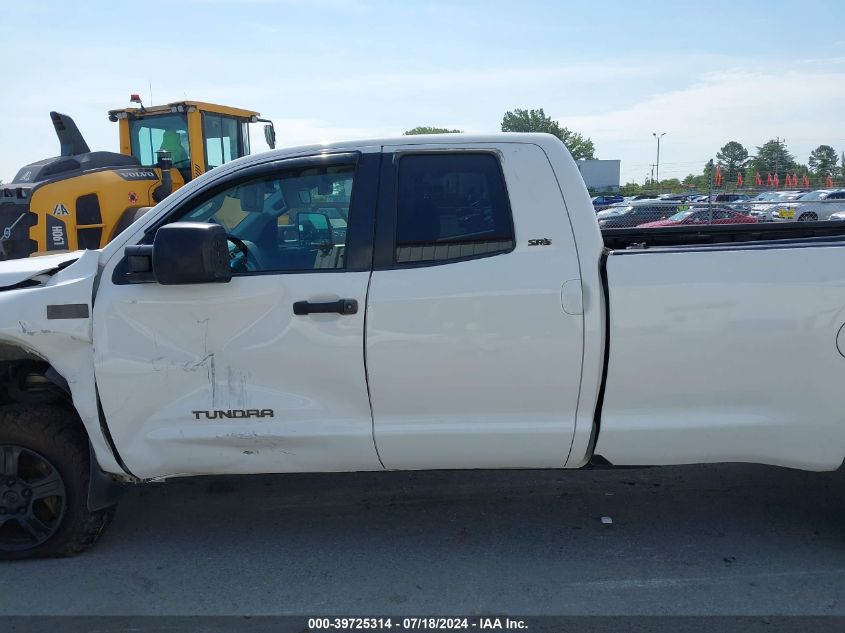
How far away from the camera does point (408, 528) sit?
4.03 m

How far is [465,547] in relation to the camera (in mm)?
3805

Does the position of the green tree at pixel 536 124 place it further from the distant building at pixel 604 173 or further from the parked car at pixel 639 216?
the parked car at pixel 639 216

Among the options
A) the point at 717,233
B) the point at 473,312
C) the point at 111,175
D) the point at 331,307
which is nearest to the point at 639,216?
the point at 111,175

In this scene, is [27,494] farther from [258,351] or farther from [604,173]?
[604,173]

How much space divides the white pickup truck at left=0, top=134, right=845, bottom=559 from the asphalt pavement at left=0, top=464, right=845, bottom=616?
1.66 feet

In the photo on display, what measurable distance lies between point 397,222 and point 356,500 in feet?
5.88

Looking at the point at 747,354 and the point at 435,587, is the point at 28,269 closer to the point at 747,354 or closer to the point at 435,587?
the point at 435,587

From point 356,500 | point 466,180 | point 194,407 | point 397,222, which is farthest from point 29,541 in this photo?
point 466,180

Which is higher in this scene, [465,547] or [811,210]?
[811,210]

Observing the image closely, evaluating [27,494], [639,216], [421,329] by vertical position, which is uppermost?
[639,216]

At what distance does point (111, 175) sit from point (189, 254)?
659cm

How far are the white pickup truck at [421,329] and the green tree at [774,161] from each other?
1429 inches

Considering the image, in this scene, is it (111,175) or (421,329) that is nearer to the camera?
(421,329)

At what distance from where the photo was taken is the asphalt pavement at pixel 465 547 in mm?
3318
